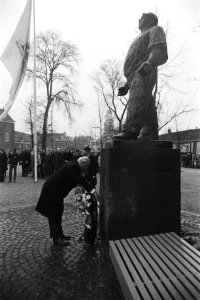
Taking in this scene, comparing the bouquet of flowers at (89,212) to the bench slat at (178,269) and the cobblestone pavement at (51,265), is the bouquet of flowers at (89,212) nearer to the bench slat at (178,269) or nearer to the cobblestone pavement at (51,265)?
the cobblestone pavement at (51,265)

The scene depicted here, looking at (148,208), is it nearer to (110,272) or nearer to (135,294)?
(110,272)

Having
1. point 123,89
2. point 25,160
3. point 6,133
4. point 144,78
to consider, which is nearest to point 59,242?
point 123,89

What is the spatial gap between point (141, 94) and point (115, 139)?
3.18 ft

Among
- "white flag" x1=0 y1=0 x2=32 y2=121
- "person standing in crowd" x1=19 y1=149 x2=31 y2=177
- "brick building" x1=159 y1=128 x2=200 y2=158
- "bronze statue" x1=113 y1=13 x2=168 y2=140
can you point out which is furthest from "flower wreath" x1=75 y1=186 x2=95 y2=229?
"brick building" x1=159 y1=128 x2=200 y2=158

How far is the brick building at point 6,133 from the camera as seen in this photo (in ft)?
199

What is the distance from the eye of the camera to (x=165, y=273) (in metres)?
2.57

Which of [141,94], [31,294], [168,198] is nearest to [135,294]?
[31,294]

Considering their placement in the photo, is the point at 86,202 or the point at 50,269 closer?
the point at 50,269

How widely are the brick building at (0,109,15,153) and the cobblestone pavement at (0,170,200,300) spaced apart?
59.6 m

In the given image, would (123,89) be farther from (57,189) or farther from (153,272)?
(153,272)

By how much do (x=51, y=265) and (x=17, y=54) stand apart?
29.3 feet

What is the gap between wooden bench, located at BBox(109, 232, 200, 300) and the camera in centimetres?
227

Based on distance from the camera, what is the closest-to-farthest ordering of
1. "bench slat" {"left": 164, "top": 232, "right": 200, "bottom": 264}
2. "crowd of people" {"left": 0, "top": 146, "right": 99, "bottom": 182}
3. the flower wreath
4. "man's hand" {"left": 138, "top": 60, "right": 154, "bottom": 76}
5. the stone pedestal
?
"bench slat" {"left": 164, "top": 232, "right": 200, "bottom": 264}, the stone pedestal, "man's hand" {"left": 138, "top": 60, "right": 154, "bottom": 76}, the flower wreath, "crowd of people" {"left": 0, "top": 146, "right": 99, "bottom": 182}

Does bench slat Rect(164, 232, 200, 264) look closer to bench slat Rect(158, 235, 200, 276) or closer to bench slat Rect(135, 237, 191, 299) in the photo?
bench slat Rect(158, 235, 200, 276)
